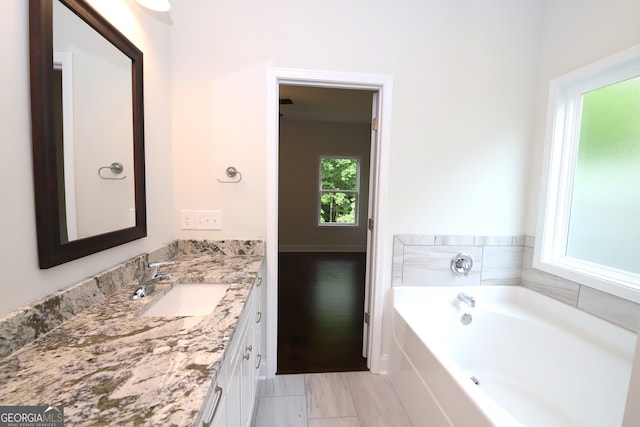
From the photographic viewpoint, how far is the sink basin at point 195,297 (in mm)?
1381

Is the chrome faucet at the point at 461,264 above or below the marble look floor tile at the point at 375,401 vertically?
above

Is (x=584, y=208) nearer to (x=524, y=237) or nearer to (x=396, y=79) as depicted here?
(x=524, y=237)

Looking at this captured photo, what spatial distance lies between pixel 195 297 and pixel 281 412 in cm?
94

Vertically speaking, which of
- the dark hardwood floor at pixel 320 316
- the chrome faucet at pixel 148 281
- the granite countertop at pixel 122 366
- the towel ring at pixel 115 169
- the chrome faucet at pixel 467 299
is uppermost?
the towel ring at pixel 115 169

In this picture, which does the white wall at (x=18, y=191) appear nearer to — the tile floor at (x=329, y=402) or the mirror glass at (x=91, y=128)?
the mirror glass at (x=91, y=128)

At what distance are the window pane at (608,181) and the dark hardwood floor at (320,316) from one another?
1.76 metres

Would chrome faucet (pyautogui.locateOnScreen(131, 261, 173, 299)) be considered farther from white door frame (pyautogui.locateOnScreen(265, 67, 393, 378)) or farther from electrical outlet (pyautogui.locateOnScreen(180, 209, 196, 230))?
white door frame (pyautogui.locateOnScreen(265, 67, 393, 378))

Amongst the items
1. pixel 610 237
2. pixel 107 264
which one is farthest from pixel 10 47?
pixel 610 237

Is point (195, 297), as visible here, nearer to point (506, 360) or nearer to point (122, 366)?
point (122, 366)

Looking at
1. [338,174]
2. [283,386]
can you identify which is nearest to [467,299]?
[283,386]

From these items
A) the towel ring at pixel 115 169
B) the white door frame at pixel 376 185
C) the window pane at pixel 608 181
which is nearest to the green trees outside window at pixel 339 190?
the white door frame at pixel 376 185

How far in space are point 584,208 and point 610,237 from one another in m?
0.24

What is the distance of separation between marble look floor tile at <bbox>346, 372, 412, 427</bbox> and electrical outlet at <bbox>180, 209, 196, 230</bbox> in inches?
62.0

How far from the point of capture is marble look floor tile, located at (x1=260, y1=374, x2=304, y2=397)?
6.16 ft
